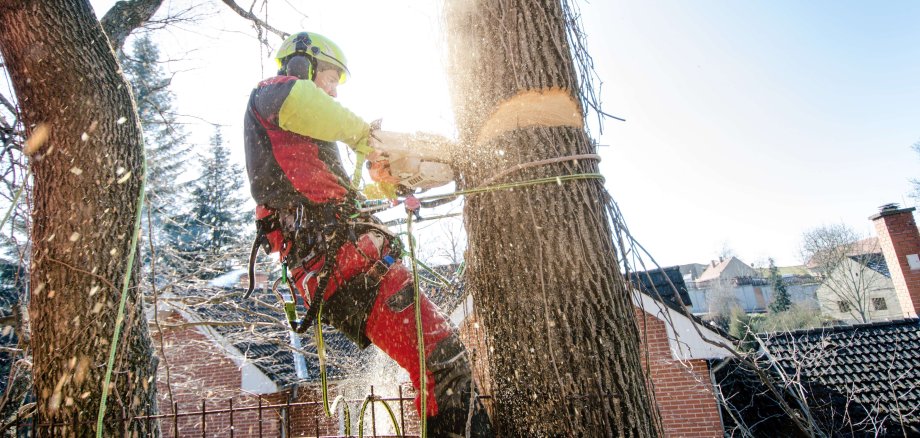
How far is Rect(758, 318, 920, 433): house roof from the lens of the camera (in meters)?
7.97

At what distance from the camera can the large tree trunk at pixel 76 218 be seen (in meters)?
2.68

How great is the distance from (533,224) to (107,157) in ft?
9.66

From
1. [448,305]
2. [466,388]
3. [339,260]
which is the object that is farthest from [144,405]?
[448,305]

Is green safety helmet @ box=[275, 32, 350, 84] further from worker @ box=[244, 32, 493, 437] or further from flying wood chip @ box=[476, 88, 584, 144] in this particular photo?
flying wood chip @ box=[476, 88, 584, 144]

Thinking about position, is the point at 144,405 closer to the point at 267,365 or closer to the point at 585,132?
the point at 585,132

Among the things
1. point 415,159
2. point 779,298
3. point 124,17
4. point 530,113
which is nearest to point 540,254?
point 530,113

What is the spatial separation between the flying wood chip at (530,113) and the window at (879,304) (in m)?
38.1

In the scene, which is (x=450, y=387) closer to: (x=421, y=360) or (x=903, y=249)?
(x=421, y=360)

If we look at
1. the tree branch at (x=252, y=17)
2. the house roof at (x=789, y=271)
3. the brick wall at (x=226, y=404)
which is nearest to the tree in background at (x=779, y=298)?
the house roof at (x=789, y=271)

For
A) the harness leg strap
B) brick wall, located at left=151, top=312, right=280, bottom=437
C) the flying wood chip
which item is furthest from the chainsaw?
brick wall, located at left=151, top=312, right=280, bottom=437

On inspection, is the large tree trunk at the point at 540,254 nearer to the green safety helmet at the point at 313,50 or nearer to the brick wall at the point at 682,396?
the green safety helmet at the point at 313,50

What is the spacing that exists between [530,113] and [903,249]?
1846 centimetres

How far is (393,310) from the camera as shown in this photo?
1976mm

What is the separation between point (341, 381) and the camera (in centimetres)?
1039
